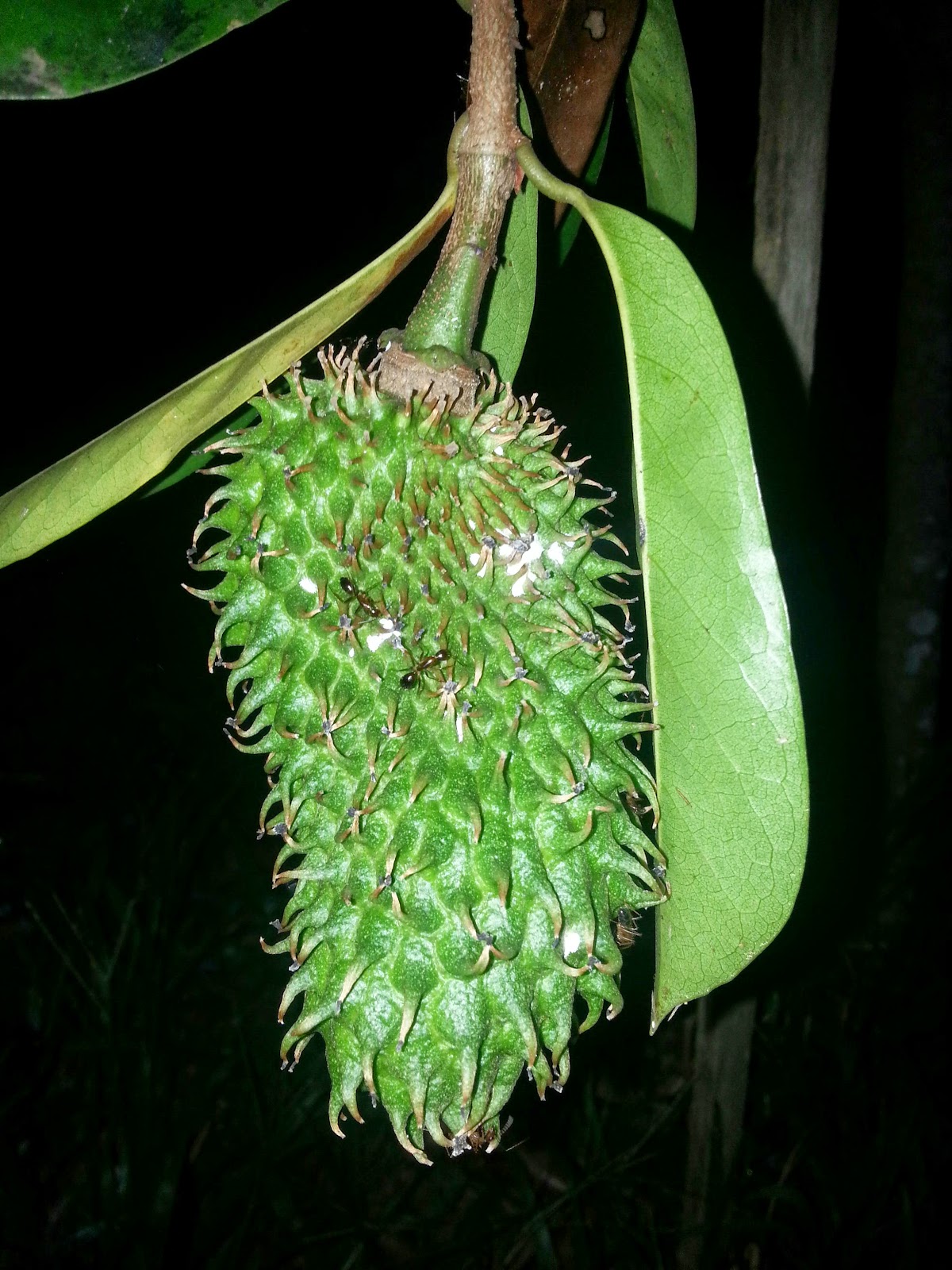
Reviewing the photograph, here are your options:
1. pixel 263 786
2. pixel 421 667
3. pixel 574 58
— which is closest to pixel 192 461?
pixel 421 667

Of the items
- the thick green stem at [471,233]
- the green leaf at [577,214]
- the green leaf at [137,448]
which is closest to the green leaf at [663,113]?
the green leaf at [577,214]

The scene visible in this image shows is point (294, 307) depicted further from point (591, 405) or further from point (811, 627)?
point (811, 627)

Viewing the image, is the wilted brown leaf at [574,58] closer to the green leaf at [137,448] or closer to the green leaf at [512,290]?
the green leaf at [512,290]

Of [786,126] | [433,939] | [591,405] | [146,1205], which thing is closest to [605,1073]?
[146,1205]

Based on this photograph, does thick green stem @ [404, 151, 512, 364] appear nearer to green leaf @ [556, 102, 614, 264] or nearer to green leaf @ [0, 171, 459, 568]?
green leaf @ [0, 171, 459, 568]

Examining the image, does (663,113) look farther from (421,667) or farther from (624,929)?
(624,929)

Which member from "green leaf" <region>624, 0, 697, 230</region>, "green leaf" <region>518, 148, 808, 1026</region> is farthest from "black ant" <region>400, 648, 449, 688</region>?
"green leaf" <region>624, 0, 697, 230</region>
